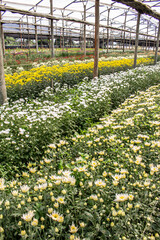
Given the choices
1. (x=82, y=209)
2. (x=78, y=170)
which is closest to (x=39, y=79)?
(x=78, y=170)

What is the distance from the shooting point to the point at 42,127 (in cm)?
320

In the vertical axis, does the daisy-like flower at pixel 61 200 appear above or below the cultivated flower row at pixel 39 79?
below

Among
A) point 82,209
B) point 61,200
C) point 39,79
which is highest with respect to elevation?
point 39,79

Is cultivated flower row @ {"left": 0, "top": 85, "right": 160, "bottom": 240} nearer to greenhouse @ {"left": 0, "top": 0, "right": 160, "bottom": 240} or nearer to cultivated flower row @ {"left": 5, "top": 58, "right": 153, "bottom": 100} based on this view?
greenhouse @ {"left": 0, "top": 0, "right": 160, "bottom": 240}

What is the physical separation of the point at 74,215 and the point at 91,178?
38 cm

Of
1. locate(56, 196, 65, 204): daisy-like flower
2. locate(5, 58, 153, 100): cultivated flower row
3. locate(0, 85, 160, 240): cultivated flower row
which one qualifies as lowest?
locate(0, 85, 160, 240): cultivated flower row

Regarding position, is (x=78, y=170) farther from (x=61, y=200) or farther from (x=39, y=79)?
(x=39, y=79)

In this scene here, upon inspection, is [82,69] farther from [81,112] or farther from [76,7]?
[76,7]

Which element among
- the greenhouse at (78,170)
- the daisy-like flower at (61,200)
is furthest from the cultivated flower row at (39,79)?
the daisy-like flower at (61,200)

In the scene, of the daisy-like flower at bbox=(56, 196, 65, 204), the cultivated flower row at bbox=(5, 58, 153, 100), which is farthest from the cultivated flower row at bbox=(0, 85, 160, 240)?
the cultivated flower row at bbox=(5, 58, 153, 100)

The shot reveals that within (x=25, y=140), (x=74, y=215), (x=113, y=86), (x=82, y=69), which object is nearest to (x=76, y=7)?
(x=82, y=69)

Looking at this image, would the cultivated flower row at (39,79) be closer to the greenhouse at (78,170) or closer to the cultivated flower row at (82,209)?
the greenhouse at (78,170)

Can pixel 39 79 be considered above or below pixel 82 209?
above

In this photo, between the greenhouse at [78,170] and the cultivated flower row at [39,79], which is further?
the cultivated flower row at [39,79]
